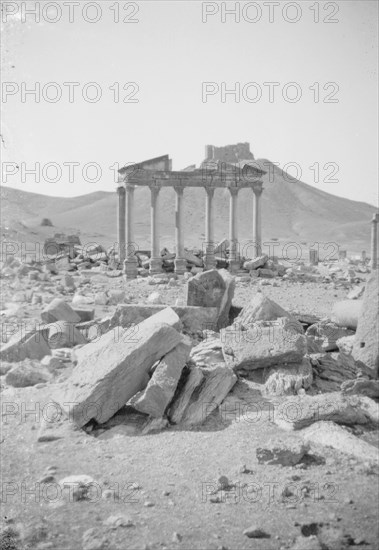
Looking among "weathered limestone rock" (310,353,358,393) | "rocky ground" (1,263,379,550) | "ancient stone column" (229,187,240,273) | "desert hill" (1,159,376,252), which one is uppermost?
"desert hill" (1,159,376,252)

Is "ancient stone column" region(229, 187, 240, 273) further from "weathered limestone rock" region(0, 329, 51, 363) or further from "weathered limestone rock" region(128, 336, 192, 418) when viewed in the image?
"weathered limestone rock" region(128, 336, 192, 418)

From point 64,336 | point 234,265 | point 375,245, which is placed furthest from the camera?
point 375,245

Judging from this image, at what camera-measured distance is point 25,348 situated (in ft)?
33.9

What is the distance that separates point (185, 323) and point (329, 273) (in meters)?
17.6

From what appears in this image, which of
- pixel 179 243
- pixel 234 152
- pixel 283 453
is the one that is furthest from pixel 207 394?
pixel 234 152

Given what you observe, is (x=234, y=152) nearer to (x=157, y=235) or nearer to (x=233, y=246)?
(x=233, y=246)

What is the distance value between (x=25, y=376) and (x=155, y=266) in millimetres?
17779

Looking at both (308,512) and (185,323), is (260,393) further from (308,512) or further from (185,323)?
(185,323)

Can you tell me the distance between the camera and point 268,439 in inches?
264

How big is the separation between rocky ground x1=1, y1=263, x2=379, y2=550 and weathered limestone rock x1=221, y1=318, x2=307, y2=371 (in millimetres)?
308

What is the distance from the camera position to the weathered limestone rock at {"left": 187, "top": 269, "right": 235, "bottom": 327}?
12648 mm

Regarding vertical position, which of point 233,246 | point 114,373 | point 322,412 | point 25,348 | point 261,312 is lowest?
point 322,412

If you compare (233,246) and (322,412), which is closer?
(322,412)

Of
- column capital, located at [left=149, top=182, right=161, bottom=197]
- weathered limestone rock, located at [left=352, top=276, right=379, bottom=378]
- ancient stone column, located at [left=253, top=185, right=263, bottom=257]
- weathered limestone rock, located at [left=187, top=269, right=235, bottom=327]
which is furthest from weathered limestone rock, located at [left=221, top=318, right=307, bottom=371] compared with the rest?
ancient stone column, located at [left=253, top=185, right=263, bottom=257]
